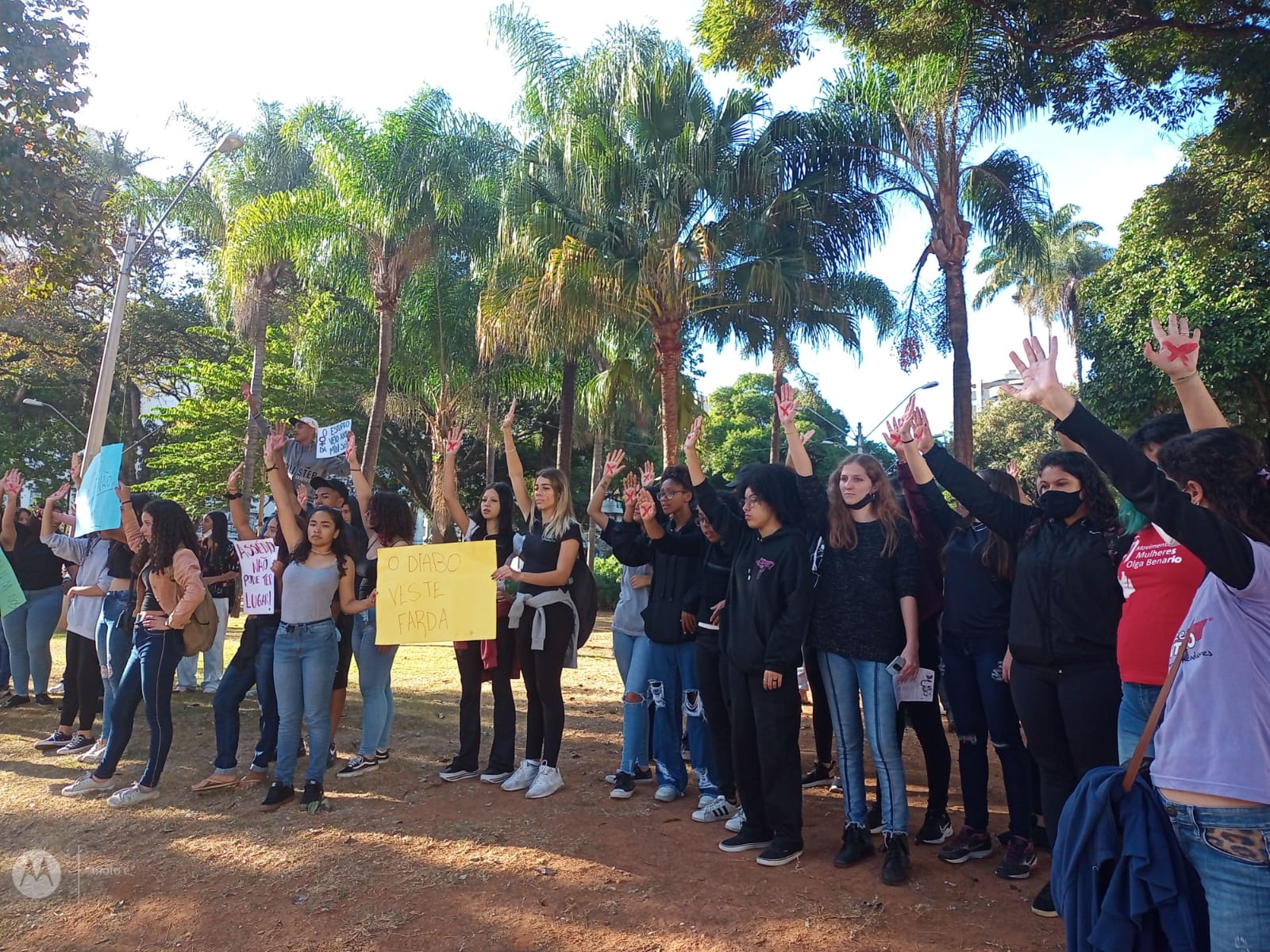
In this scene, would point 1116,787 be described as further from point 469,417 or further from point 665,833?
point 469,417

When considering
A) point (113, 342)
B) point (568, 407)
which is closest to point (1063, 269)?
point (568, 407)

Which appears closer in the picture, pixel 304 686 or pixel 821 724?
pixel 304 686

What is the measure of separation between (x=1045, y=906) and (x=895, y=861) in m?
0.67

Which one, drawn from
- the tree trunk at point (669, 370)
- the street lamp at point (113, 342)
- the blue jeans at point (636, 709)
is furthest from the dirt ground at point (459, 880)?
the street lamp at point (113, 342)

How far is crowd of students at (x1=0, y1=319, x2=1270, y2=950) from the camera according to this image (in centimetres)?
222

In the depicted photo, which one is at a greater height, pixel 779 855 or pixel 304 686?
pixel 304 686

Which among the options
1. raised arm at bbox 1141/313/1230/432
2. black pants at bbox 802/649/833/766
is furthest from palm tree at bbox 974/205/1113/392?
raised arm at bbox 1141/313/1230/432

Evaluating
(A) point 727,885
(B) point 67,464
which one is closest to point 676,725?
(A) point 727,885

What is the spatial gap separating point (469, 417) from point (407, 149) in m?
7.71

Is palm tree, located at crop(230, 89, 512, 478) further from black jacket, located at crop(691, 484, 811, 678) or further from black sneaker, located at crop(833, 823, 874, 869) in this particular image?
black sneaker, located at crop(833, 823, 874, 869)

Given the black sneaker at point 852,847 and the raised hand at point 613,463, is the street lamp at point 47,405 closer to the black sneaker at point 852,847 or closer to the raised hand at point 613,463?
the raised hand at point 613,463

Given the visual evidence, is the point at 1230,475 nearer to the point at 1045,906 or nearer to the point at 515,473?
the point at 1045,906

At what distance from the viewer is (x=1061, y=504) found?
3.93 metres

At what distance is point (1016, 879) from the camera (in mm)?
4316
